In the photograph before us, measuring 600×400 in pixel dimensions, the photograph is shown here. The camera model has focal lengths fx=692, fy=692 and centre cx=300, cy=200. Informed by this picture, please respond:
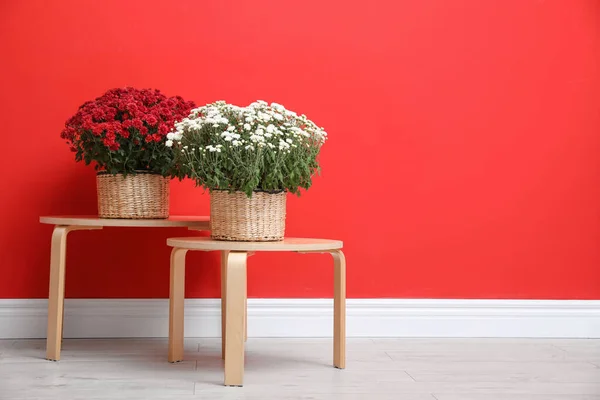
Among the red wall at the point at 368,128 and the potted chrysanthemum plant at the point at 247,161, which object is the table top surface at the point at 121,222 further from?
the red wall at the point at 368,128

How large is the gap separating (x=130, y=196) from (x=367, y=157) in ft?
3.16

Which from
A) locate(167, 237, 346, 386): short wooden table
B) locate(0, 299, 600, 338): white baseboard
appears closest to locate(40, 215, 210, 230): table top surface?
locate(167, 237, 346, 386): short wooden table

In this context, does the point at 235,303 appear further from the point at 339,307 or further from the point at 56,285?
the point at 56,285

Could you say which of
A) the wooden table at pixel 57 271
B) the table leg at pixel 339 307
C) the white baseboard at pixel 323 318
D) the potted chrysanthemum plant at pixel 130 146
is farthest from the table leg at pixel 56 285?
the table leg at pixel 339 307

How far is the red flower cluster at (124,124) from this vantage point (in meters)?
2.10

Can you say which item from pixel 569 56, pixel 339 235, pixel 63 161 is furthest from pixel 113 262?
pixel 569 56

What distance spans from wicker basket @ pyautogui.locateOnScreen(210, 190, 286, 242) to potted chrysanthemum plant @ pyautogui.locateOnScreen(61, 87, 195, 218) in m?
0.29

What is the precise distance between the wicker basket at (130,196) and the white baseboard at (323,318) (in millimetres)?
538

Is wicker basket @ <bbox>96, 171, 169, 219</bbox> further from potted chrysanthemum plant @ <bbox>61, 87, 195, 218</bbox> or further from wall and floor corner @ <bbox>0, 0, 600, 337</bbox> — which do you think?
wall and floor corner @ <bbox>0, 0, 600, 337</bbox>

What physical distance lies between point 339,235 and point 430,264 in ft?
1.23

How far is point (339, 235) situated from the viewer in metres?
2.69

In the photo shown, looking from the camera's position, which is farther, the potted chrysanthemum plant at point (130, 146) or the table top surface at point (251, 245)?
the potted chrysanthemum plant at point (130, 146)

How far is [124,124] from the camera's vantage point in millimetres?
2102

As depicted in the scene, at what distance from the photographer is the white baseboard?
8.47 ft
